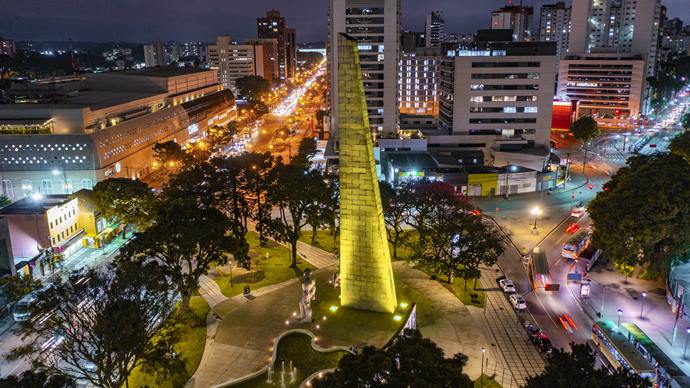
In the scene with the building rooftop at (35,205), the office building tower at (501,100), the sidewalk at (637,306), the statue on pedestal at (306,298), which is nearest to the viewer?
the sidewalk at (637,306)

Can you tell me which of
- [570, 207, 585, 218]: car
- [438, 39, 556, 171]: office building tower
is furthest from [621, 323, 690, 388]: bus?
[438, 39, 556, 171]: office building tower

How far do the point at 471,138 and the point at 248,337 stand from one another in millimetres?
63124

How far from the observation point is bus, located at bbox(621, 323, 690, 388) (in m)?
29.3

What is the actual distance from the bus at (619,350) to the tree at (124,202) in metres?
41.9

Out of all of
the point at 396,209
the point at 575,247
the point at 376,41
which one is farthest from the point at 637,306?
the point at 376,41

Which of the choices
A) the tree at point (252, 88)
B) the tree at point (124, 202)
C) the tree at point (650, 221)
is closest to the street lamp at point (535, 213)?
the tree at point (650, 221)

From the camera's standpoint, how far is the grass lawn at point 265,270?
4375 centimetres

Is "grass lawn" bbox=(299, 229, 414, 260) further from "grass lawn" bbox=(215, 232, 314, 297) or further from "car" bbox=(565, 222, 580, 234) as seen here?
"car" bbox=(565, 222, 580, 234)

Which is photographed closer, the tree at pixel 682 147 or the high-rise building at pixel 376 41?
the tree at pixel 682 147

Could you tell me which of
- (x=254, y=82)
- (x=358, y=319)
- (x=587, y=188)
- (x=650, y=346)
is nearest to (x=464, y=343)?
(x=358, y=319)

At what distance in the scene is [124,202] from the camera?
52438mm

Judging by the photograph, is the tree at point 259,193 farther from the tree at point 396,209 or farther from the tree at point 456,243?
the tree at point 456,243

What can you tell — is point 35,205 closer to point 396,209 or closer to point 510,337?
point 396,209

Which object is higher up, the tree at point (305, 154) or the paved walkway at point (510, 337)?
the tree at point (305, 154)
